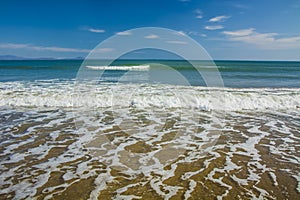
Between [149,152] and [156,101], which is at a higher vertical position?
[156,101]

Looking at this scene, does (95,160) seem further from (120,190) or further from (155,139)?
(155,139)

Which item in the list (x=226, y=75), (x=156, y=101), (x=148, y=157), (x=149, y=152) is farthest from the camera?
(x=226, y=75)

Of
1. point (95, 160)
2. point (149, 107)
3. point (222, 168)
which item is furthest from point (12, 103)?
point (222, 168)

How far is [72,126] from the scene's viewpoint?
8375 millimetres

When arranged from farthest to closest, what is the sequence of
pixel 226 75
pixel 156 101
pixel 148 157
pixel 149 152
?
pixel 226 75 < pixel 156 101 < pixel 149 152 < pixel 148 157

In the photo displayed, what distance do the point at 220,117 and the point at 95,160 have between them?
6086mm

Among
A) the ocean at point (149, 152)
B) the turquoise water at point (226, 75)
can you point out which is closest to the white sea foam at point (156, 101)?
the ocean at point (149, 152)

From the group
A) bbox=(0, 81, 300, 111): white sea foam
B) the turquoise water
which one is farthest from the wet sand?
the turquoise water

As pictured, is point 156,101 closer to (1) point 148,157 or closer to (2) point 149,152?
(2) point 149,152

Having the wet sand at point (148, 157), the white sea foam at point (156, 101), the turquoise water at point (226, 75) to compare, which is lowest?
the wet sand at point (148, 157)

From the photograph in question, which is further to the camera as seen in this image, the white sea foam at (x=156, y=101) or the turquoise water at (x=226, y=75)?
the turquoise water at (x=226, y=75)

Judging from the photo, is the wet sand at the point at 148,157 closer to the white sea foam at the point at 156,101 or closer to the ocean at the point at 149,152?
the ocean at the point at 149,152

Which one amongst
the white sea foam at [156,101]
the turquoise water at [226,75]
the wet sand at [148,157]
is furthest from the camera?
the turquoise water at [226,75]

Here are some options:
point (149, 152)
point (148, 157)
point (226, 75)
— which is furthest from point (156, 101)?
point (226, 75)
